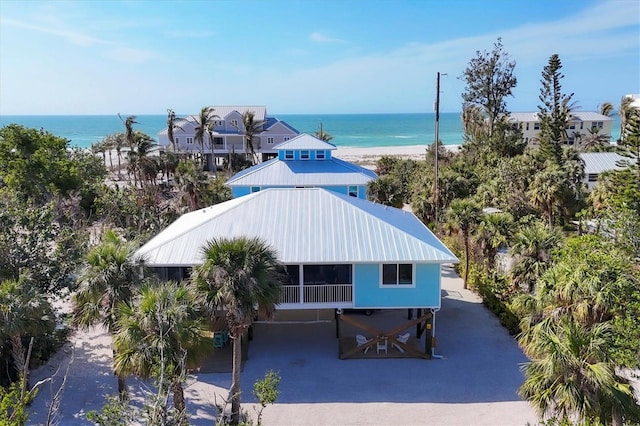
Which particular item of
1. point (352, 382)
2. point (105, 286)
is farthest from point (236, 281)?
point (352, 382)

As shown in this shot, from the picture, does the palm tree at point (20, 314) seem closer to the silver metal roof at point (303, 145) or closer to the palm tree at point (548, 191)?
the silver metal roof at point (303, 145)

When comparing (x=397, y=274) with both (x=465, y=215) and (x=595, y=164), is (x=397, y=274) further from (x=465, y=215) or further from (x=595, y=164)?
(x=595, y=164)

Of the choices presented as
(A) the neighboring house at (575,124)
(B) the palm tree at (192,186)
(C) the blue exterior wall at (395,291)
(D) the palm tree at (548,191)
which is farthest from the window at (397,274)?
(A) the neighboring house at (575,124)

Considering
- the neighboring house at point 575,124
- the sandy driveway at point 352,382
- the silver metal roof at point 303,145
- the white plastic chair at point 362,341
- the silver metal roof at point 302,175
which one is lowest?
the sandy driveway at point 352,382

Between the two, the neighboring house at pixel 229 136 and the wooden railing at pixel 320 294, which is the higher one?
the neighboring house at pixel 229 136

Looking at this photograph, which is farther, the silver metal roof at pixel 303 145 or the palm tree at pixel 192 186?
the silver metal roof at pixel 303 145

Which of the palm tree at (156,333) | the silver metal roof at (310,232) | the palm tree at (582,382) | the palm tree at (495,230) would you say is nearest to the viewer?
the palm tree at (582,382)

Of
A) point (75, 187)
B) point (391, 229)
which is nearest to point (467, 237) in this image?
point (391, 229)
